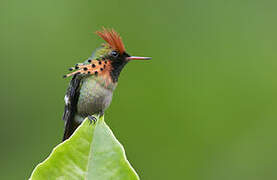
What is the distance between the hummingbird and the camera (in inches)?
150

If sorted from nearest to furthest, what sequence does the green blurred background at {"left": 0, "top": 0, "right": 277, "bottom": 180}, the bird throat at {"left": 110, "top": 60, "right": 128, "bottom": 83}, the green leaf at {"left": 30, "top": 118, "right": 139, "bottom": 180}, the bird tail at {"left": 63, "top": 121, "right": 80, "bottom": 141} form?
the green leaf at {"left": 30, "top": 118, "right": 139, "bottom": 180}, the bird tail at {"left": 63, "top": 121, "right": 80, "bottom": 141}, the bird throat at {"left": 110, "top": 60, "right": 128, "bottom": 83}, the green blurred background at {"left": 0, "top": 0, "right": 277, "bottom": 180}

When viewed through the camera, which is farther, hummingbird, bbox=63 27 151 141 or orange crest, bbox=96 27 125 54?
hummingbird, bbox=63 27 151 141

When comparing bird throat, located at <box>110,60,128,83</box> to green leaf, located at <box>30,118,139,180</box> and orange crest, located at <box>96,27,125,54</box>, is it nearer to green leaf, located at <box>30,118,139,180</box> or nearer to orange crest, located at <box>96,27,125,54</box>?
orange crest, located at <box>96,27,125,54</box>

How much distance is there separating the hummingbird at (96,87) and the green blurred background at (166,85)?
2.27m

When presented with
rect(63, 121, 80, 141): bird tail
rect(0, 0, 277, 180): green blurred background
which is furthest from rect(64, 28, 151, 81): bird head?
rect(0, 0, 277, 180): green blurred background

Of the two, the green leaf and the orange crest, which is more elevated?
the orange crest

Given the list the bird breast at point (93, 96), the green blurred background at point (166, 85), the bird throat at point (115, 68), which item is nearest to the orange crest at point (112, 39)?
the bird throat at point (115, 68)

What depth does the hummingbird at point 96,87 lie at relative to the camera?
3812 mm

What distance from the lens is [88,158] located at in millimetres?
1464

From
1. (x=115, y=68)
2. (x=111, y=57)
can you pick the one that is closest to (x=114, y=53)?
(x=111, y=57)

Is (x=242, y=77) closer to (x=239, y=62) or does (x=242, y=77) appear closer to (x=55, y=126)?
(x=239, y=62)

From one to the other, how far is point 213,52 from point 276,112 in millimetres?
1206

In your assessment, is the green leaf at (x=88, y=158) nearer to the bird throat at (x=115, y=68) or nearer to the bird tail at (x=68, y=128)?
the bird tail at (x=68, y=128)

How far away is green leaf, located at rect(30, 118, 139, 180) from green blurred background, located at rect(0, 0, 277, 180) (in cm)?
463
